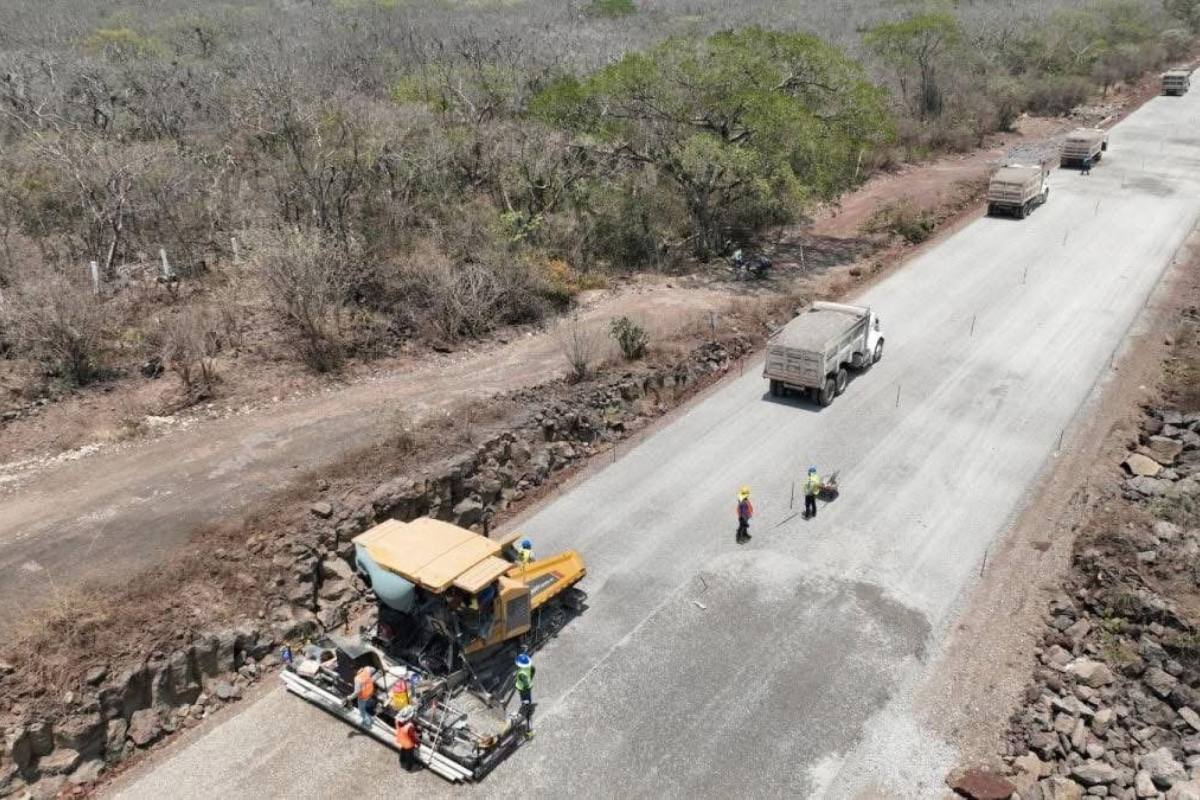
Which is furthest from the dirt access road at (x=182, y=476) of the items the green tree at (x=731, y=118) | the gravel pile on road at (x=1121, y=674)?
the gravel pile on road at (x=1121, y=674)

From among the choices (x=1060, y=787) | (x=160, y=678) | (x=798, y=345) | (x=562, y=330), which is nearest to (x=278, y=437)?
(x=160, y=678)

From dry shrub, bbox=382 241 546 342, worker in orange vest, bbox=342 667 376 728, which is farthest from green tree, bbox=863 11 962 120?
worker in orange vest, bbox=342 667 376 728

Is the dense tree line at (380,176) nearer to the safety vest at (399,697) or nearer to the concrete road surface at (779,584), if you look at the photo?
the concrete road surface at (779,584)

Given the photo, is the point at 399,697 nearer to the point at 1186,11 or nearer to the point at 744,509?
the point at 744,509

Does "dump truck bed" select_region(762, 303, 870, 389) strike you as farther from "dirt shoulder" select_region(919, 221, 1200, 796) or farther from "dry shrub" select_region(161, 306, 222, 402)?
"dry shrub" select_region(161, 306, 222, 402)

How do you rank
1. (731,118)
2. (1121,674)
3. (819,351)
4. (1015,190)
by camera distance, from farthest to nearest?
(1015,190) < (731,118) < (819,351) < (1121,674)

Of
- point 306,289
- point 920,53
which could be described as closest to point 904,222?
point 920,53

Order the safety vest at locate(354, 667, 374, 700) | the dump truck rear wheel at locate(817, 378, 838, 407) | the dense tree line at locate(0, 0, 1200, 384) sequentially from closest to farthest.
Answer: the safety vest at locate(354, 667, 374, 700) < the dump truck rear wheel at locate(817, 378, 838, 407) < the dense tree line at locate(0, 0, 1200, 384)

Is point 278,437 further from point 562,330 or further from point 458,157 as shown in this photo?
point 458,157

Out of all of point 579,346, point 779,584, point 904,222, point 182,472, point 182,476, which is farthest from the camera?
point 904,222
